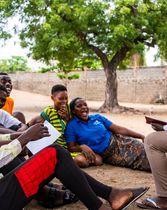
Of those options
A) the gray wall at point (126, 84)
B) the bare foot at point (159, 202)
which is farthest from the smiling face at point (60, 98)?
the gray wall at point (126, 84)

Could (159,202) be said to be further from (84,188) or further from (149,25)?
(149,25)

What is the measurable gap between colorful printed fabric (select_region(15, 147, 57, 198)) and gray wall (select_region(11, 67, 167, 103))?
72.9ft

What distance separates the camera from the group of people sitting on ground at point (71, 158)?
223 centimetres

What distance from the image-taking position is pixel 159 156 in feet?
9.54

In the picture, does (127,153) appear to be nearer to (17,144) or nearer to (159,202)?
(159,202)

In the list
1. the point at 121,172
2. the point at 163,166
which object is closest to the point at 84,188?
the point at 163,166

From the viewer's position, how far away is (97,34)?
15750 mm

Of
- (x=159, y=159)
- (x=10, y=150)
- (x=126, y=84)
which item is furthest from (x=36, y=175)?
(x=126, y=84)

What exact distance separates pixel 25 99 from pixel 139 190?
23379 millimetres

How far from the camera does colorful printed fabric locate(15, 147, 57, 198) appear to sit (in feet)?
7.19

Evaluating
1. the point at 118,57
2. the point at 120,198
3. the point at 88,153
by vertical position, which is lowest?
the point at 88,153

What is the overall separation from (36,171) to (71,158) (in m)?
0.24

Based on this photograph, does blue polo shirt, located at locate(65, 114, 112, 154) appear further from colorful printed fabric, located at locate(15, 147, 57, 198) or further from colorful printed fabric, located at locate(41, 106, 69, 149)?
colorful printed fabric, located at locate(15, 147, 57, 198)

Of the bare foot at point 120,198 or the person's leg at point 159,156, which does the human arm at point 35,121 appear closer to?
the person's leg at point 159,156
